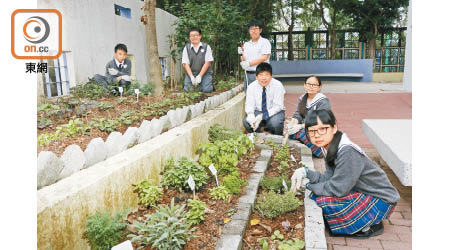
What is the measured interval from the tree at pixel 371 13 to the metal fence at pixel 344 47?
95cm

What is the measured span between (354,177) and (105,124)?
2.38 metres

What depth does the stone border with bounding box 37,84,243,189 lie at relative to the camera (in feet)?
6.13

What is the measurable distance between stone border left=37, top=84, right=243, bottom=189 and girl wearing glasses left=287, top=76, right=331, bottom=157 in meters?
1.43

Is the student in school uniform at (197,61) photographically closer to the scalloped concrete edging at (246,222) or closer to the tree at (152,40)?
the tree at (152,40)

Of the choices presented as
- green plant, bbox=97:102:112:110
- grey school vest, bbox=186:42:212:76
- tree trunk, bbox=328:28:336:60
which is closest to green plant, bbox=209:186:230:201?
green plant, bbox=97:102:112:110

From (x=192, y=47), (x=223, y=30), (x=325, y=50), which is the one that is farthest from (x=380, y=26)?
(x=192, y=47)

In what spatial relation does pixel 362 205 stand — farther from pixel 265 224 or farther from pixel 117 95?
pixel 117 95

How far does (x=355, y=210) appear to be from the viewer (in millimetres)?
2461

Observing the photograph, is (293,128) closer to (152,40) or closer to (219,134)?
(219,134)

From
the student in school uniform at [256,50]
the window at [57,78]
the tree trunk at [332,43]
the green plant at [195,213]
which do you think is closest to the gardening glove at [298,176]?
the green plant at [195,213]

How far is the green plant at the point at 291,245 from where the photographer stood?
2.09 meters

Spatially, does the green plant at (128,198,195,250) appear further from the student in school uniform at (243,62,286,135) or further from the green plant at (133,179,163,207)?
the student in school uniform at (243,62,286,135)

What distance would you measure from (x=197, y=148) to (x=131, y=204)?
1.34 meters

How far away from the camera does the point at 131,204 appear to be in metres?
2.32
